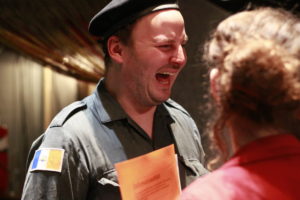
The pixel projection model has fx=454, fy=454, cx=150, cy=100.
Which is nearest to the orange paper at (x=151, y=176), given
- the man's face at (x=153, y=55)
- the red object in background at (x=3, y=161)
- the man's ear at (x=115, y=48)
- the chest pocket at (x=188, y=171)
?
the chest pocket at (x=188, y=171)

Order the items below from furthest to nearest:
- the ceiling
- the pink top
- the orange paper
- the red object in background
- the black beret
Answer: the red object in background
the ceiling
the black beret
the orange paper
the pink top

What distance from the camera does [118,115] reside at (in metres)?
1.24

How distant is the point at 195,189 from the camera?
747 mm

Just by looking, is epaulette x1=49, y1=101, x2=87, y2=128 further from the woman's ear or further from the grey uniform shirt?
the woman's ear

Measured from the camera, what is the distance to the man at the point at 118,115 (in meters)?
1.12

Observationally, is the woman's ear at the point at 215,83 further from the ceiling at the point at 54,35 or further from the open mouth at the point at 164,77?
the ceiling at the point at 54,35

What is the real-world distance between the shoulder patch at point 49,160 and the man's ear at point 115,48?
306 millimetres

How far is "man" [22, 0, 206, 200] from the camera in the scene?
3.69 feet

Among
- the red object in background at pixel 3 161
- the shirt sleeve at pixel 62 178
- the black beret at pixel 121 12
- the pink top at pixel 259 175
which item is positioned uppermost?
the black beret at pixel 121 12

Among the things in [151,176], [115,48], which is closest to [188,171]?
[151,176]

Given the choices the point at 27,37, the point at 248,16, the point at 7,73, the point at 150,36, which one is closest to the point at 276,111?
the point at 248,16

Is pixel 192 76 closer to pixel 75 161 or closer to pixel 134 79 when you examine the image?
pixel 134 79

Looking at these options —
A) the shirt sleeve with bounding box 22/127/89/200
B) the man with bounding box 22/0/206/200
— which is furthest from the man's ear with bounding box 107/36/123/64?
the shirt sleeve with bounding box 22/127/89/200

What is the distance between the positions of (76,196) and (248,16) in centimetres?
61
